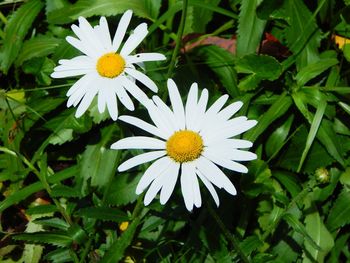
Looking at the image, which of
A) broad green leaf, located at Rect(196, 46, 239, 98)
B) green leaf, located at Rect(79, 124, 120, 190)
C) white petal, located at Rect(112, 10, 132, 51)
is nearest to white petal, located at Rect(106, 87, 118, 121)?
white petal, located at Rect(112, 10, 132, 51)

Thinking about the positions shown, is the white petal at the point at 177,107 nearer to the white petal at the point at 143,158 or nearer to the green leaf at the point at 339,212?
the white petal at the point at 143,158

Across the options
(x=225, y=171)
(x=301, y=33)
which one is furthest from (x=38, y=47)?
(x=301, y=33)

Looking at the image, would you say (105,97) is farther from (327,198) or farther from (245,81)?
(327,198)

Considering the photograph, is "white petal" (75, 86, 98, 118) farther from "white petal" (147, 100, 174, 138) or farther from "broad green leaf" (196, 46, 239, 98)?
"broad green leaf" (196, 46, 239, 98)

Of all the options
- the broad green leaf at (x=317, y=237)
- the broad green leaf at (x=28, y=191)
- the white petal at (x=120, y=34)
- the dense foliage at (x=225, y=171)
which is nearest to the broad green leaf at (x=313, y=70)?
the dense foliage at (x=225, y=171)

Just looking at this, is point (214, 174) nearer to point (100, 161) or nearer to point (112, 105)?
point (112, 105)
